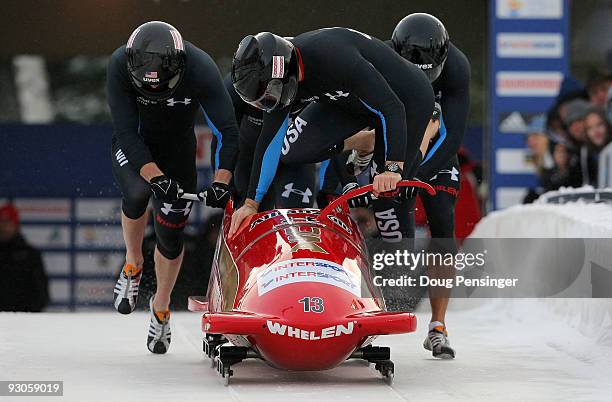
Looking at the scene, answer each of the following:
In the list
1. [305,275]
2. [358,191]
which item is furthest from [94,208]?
[305,275]

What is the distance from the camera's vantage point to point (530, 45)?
8.48m

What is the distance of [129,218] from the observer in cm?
527

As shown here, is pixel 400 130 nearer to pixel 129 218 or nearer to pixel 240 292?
pixel 240 292

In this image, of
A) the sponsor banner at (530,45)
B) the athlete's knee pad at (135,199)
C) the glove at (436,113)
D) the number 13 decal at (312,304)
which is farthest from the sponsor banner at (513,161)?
the number 13 decal at (312,304)

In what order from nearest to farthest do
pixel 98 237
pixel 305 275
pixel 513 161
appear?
1. pixel 305 275
2. pixel 513 161
3. pixel 98 237

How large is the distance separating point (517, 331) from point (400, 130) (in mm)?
1789

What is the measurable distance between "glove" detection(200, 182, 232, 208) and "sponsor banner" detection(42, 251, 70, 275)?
3.85 m

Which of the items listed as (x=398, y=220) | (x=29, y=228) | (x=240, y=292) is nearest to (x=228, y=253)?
(x=240, y=292)

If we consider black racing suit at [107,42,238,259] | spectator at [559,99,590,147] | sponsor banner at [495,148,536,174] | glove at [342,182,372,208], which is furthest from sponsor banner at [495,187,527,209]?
glove at [342,182,372,208]

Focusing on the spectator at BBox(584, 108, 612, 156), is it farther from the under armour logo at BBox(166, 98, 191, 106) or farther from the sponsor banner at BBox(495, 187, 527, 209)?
the under armour logo at BBox(166, 98, 191, 106)

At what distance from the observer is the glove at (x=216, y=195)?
483cm

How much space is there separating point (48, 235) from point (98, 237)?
12.7 inches

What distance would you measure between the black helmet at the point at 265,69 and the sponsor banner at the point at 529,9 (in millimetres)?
4202

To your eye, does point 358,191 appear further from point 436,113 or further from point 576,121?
point 576,121
